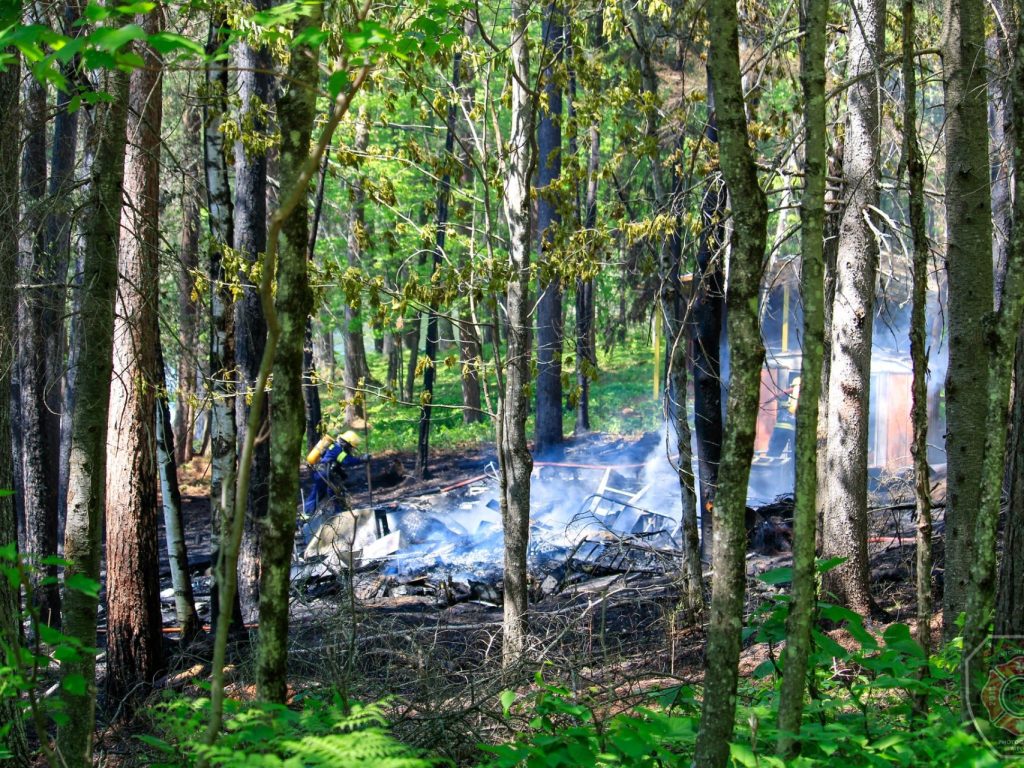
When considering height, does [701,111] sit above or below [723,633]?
above

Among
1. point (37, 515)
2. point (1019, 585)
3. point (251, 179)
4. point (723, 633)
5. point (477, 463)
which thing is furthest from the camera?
point (477, 463)

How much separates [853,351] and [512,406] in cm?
328

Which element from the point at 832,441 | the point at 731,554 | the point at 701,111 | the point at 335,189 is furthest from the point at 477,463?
the point at 731,554

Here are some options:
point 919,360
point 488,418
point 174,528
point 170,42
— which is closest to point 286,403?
point 170,42

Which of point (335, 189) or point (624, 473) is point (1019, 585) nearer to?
point (624, 473)

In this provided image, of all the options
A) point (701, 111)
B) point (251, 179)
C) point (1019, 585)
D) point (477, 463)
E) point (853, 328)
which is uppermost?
Answer: point (701, 111)

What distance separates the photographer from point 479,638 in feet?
29.4

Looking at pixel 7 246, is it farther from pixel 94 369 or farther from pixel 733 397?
pixel 733 397

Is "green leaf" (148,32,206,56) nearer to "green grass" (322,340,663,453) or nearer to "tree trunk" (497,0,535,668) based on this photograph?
"tree trunk" (497,0,535,668)

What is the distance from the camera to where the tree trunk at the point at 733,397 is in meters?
3.08

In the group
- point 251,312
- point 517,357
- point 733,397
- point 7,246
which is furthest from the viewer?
point 251,312

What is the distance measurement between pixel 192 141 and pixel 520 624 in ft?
29.8

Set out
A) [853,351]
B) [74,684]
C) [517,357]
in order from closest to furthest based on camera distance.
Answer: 1. [74,684]
2. [517,357]
3. [853,351]

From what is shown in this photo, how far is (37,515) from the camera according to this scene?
40.9 feet
